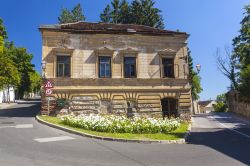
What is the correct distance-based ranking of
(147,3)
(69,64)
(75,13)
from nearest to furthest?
(69,64), (147,3), (75,13)

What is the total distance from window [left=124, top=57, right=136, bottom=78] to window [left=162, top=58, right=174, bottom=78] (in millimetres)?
2992

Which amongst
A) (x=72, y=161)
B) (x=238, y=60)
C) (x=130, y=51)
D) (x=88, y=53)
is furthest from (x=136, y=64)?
(x=238, y=60)

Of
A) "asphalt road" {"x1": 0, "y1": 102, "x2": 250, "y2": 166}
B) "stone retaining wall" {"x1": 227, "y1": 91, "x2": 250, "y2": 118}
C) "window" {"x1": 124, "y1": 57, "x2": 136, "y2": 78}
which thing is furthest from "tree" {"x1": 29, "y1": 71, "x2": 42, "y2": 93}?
"asphalt road" {"x1": 0, "y1": 102, "x2": 250, "y2": 166}

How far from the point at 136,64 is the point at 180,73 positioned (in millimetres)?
4575

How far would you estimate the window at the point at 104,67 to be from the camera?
86.4ft

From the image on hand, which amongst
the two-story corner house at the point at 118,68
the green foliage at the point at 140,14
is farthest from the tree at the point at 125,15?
the two-story corner house at the point at 118,68

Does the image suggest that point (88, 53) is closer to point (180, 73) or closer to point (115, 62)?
point (115, 62)

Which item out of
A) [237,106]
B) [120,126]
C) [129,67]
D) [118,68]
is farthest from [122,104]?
[237,106]

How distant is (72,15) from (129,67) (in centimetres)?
3871

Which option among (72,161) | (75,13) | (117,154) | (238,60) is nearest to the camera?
(72,161)

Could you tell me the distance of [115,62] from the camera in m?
26.7

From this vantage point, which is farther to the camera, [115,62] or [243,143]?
[115,62]

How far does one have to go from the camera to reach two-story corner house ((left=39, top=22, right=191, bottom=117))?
25.4 meters

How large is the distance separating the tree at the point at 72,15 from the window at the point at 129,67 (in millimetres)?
36695
